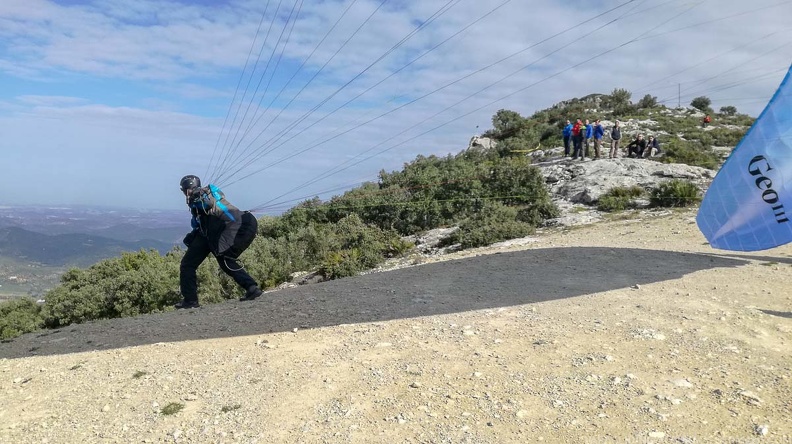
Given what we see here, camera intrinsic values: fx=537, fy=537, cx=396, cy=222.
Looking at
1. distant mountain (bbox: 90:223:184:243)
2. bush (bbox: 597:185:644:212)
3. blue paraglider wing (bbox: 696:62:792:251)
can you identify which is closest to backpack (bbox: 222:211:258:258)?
blue paraglider wing (bbox: 696:62:792:251)

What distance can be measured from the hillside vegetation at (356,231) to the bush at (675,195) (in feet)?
0.18

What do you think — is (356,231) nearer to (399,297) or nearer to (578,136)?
(399,297)

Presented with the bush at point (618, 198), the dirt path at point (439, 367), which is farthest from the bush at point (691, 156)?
the dirt path at point (439, 367)

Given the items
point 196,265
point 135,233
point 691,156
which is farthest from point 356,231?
point 135,233

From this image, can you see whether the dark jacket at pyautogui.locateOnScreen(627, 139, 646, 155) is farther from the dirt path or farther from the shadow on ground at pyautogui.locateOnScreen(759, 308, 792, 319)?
the shadow on ground at pyautogui.locateOnScreen(759, 308, 792, 319)

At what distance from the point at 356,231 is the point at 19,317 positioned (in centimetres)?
922

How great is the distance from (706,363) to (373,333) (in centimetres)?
310

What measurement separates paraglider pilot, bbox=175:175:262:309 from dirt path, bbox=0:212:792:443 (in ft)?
2.08

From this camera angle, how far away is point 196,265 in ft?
24.6

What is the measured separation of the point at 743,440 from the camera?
3.43 metres

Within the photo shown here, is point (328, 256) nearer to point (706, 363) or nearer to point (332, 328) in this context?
point (332, 328)

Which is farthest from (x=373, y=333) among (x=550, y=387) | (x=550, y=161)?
(x=550, y=161)

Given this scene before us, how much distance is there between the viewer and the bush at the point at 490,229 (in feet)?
43.4

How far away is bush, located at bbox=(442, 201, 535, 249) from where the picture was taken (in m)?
13.2
